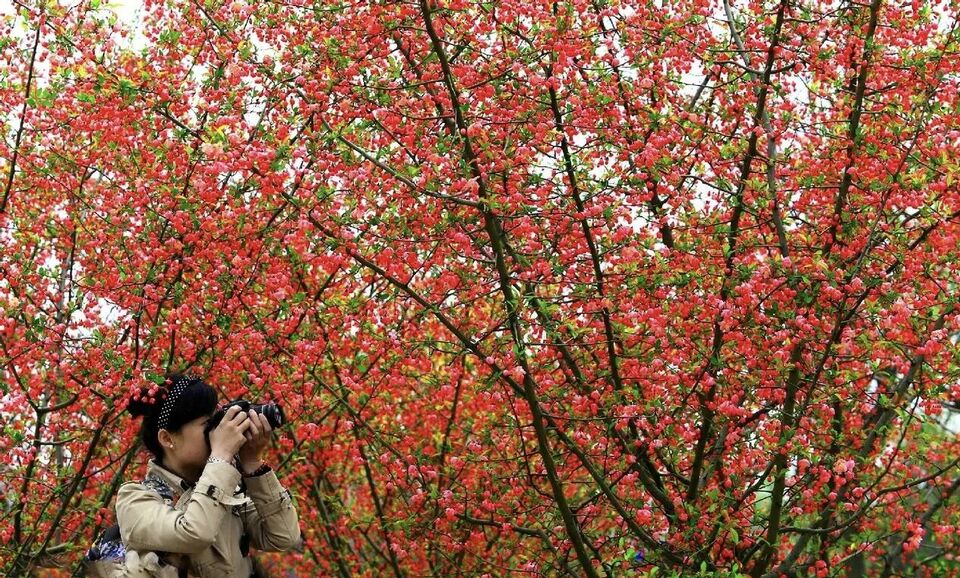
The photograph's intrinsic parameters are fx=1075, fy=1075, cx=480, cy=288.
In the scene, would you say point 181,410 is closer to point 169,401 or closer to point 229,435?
point 169,401

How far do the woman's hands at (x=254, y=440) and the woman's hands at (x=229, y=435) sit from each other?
0.08 feet

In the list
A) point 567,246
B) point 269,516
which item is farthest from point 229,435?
point 567,246

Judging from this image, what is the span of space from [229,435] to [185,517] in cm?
25

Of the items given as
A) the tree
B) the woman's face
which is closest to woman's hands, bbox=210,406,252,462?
the woman's face

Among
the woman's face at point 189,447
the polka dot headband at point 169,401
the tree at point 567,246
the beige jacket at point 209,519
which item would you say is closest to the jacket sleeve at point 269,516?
A: the beige jacket at point 209,519

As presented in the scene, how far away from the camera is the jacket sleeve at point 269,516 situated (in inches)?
120

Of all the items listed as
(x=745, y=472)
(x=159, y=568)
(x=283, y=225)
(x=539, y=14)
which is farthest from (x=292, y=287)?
(x=159, y=568)

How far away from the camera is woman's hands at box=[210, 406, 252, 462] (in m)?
2.86

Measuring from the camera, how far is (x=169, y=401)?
3039 mm

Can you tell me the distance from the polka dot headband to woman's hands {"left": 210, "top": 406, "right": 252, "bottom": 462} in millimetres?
180

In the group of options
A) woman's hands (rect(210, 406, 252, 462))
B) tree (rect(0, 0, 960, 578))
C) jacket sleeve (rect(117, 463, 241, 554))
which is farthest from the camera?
tree (rect(0, 0, 960, 578))

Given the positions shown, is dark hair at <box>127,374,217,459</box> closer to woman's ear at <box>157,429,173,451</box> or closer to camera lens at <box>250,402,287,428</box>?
woman's ear at <box>157,429,173,451</box>

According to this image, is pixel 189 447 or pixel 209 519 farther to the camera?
pixel 189 447

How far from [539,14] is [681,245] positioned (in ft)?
3.66
